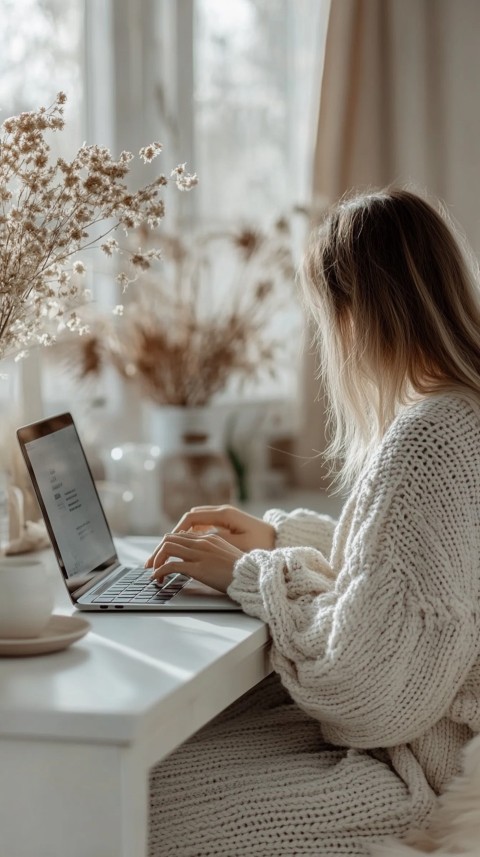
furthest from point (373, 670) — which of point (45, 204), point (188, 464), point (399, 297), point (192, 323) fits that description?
point (192, 323)

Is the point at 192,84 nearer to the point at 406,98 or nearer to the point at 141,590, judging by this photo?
the point at 406,98

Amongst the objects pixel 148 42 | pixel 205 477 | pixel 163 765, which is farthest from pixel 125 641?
pixel 148 42

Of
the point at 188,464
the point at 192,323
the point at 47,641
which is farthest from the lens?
the point at 192,323

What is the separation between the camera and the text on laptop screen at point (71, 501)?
1319mm

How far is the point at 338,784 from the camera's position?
117 centimetres

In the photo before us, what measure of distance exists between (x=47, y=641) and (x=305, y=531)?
1.82 feet

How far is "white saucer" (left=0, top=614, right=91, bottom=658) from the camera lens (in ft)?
3.50

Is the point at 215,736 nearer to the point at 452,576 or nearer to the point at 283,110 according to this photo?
the point at 452,576

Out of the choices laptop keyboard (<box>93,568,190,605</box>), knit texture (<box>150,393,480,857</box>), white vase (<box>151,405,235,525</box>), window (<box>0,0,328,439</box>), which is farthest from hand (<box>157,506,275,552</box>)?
window (<box>0,0,328,439</box>)

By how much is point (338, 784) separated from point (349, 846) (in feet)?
0.21

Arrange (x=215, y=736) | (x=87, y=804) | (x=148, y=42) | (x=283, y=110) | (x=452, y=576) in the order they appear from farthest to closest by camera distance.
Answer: (x=283, y=110), (x=148, y=42), (x=215, y=736), (x=452, y=576), (x=87, y=804)

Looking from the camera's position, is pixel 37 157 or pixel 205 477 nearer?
pixel 37 157

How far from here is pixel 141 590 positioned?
1.34 metres

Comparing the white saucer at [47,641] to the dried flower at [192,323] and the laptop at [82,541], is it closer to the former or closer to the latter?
the laptop at [82,541]
